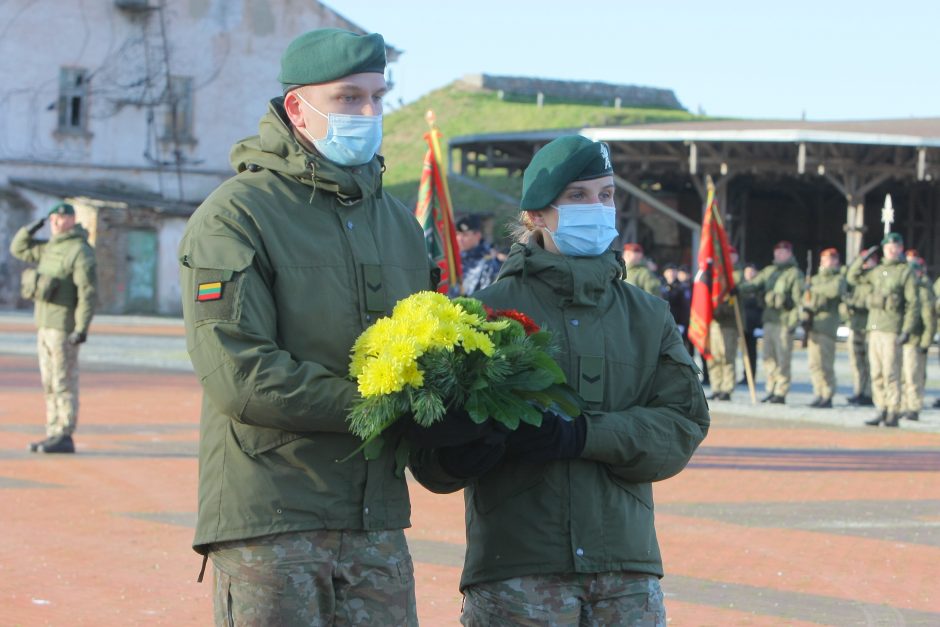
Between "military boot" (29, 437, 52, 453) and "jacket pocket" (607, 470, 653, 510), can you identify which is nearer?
"jacket pocket" (607, 470, 653, 510)

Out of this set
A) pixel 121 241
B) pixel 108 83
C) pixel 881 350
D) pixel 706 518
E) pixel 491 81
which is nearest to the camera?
pixel 706 518

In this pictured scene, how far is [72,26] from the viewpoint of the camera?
143 feet

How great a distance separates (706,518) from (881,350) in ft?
26.2

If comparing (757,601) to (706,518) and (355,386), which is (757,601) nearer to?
(706,518)

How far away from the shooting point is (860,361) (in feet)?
67.8

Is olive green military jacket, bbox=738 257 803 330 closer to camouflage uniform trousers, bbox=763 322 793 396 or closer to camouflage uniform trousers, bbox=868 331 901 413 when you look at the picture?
camouflage uniform trousers, bbox=763 322 793 396

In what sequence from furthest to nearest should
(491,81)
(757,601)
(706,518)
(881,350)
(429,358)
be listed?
(491,81)
(881,350)
(706,518)
(757,601)
(429,358)

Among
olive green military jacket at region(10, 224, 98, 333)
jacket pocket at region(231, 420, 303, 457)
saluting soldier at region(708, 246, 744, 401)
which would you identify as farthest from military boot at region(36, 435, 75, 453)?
saluting soldier at region(708, 246, 744, 401)

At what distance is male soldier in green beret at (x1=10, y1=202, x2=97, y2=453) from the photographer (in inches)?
514

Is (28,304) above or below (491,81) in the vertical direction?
below

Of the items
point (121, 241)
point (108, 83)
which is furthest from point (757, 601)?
point (108, 83)

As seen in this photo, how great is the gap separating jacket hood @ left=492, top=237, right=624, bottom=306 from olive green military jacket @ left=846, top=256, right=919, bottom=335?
47.1 feet

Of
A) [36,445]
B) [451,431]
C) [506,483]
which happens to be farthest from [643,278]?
[451,431]

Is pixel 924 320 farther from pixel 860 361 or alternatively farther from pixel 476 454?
pixel 476 454
